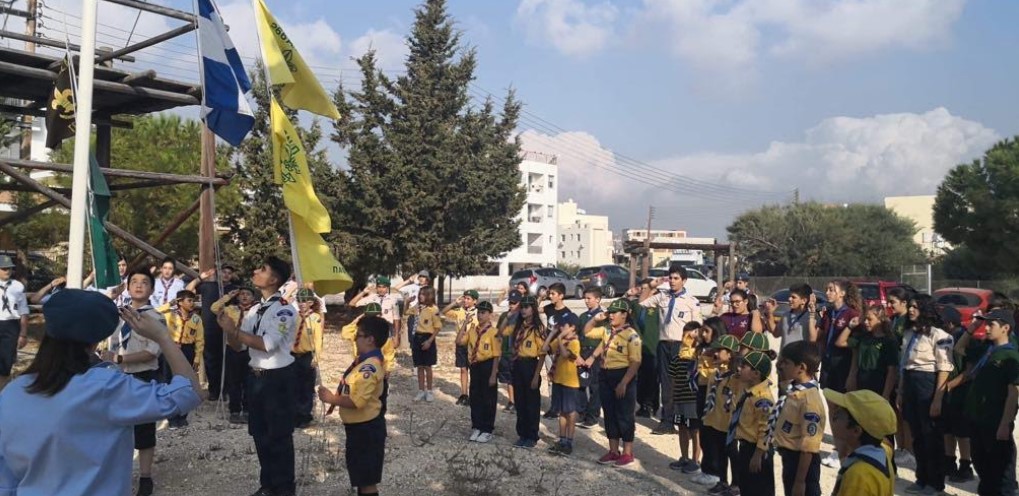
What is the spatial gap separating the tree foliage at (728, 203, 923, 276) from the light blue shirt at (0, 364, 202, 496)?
48763 millimetres

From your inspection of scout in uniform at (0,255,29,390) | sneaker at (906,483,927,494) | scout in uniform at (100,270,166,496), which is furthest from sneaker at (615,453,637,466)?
scout in uniform at (0,255,29,390)

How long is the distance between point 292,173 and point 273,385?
5.16ft

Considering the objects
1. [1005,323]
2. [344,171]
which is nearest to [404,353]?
[344,171]

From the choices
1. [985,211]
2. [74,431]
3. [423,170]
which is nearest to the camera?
[74,431]

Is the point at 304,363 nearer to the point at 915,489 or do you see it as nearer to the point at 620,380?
the point at 620,380

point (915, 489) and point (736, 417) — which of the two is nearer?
point (736, 417)

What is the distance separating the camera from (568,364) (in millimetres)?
8141

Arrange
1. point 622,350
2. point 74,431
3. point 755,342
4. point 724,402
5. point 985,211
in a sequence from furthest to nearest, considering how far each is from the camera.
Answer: point 985,211
point 622,350
point 724,402
point 755,342
point 74,431

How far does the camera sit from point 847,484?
3.34m

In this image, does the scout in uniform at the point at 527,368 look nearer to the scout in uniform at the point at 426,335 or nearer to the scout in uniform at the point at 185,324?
the scout in uniform at the point at 426,335

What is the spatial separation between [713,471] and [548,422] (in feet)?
10.3

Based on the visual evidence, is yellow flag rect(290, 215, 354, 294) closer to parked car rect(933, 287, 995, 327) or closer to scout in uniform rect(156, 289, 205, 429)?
scout in uniform rect(156, 289, 205, 429)

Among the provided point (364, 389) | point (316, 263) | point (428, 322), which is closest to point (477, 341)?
point (428, 322)

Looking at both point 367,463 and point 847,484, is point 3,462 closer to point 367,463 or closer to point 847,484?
point 367,463
